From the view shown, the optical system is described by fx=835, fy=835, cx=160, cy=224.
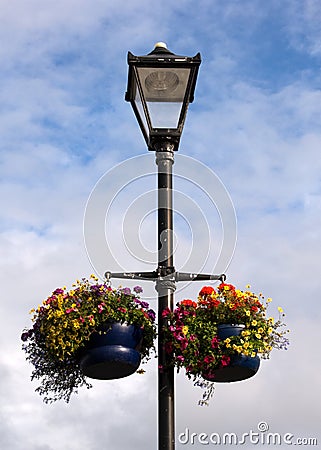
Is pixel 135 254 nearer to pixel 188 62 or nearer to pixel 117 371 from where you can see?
pixel 117 371

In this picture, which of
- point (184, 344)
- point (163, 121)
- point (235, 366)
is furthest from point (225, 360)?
point (163, 121)

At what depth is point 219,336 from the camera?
5.93m

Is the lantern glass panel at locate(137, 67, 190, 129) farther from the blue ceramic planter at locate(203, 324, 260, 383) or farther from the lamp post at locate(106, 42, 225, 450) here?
the blue ceramic planter at locate(203, 324, 260, 383)

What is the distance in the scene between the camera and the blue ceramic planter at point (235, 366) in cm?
587

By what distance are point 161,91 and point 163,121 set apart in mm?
248

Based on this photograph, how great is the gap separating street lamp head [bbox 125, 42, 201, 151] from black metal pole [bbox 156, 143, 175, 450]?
0.41ft

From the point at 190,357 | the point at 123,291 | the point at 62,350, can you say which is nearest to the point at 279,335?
the point at 190,357

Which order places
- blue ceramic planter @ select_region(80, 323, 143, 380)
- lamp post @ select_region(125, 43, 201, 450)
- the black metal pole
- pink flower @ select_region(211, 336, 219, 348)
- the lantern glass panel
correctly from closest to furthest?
the black metal pole → blue ceramic planter @ select_region(80, 323, 143, 380) → pink flower @ select_region(211, 336, 219, 348) → lamp post @ select_region(125, 43, 201, 450) → the lantern glass panel

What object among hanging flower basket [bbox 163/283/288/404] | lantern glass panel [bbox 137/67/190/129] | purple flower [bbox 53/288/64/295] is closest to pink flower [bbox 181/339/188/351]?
hanging flower basket [bbox 163/283/288/404]

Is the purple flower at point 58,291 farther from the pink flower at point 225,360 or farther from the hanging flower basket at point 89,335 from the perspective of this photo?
the pink flower at point 225,360

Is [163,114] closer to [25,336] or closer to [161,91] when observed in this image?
[161,91]

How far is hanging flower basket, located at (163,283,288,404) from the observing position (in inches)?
229

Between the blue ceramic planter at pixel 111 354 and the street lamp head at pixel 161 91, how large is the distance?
145 centimetres

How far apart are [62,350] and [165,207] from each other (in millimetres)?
1277
